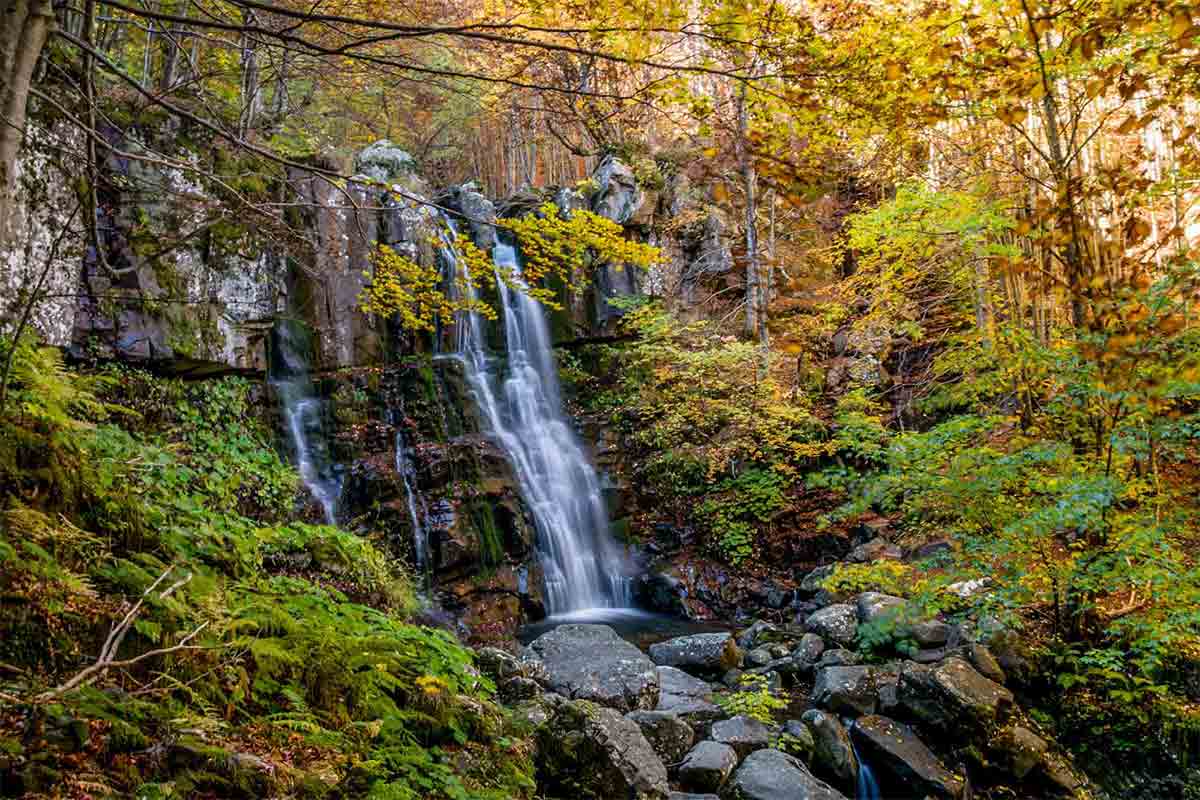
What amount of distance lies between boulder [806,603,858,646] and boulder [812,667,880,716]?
1.00 meters

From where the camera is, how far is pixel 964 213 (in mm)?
6164

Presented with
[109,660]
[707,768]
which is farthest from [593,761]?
[109,660]

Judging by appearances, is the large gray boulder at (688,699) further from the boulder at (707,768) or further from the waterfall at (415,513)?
the waterfall at (415,513)

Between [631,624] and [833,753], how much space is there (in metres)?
4.67

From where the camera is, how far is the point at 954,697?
16.7 feet

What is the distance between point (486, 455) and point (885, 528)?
20.9 ft

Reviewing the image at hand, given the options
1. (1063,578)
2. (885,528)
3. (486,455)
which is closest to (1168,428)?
(1063,578)

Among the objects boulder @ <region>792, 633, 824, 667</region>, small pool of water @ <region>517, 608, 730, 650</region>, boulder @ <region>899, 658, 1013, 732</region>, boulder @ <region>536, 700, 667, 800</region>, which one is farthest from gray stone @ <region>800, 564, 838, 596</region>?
boulder @ <region>536, 700, 667, 800</region>

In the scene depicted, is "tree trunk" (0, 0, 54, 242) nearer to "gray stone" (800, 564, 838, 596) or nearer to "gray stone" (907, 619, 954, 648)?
"gray stone" (907, 619, 954, 648)

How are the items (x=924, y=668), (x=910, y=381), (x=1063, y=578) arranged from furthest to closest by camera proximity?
(x=910, y=381) < (x=924, y=668) < (x=1063, y=578)

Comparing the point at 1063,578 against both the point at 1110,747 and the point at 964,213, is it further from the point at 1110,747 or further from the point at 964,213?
the point at 964,213

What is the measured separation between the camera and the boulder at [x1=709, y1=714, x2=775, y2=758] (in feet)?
15.7

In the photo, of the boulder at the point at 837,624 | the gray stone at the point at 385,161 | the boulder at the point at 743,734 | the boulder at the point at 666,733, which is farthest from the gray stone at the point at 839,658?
the gray stone at the point at 385,161

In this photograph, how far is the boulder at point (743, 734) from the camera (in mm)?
4789
